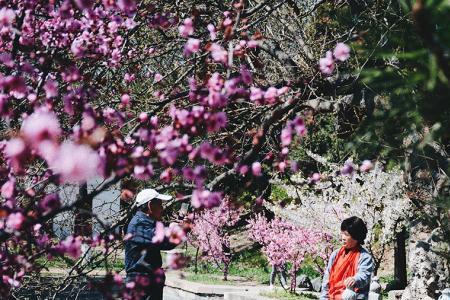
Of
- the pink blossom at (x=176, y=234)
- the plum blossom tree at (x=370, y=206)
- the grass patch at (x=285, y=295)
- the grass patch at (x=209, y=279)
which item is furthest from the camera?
the grass patch at (x=209, y=279)

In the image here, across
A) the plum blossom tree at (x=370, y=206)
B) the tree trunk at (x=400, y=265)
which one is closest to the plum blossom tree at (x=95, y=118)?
the plum blossom tree at (x=370, y=206)

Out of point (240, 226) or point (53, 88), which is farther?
point (240, 226)

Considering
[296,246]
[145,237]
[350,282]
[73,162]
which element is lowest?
[350,282]

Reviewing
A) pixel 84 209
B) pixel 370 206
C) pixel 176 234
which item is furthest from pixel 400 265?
pixel 84 209

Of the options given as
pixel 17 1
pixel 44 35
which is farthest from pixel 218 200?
pixel 44 35

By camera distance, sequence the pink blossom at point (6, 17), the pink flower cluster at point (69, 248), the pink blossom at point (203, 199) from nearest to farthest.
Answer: the pink blossom at point (203, 199), the pink flower cluster at point (69, 248), the pink blossom at point (6, 17)

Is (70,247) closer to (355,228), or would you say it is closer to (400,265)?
(355,228)

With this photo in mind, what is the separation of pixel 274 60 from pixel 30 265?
5.81 meters

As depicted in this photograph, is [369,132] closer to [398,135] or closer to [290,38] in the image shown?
[398,135]

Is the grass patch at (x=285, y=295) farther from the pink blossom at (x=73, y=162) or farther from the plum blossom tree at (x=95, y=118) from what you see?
the pink blossom at (x=73, y=162)

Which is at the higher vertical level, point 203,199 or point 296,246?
point 296,246

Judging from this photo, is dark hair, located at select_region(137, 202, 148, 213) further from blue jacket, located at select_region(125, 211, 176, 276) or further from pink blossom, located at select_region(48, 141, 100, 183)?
pink blossom, located at select_region(48, 141, 100, 183)

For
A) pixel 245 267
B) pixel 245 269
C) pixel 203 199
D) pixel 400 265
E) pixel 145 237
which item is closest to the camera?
pixel 203 199

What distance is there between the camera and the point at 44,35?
17.1 ft
